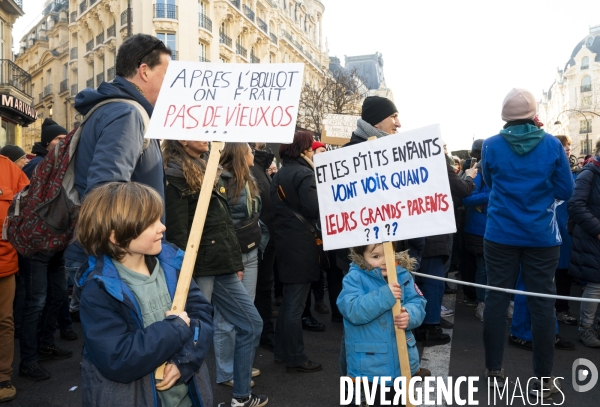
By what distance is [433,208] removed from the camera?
264 centimetres

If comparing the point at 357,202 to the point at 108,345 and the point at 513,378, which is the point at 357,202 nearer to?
the point at 108,345

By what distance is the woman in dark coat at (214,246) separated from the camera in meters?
3.24

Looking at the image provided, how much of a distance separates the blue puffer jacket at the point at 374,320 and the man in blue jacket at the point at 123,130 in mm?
1119

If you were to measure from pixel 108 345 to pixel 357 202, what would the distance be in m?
1.45

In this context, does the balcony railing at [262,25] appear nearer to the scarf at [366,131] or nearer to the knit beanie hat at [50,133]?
the knit beanie hat at [50,133]

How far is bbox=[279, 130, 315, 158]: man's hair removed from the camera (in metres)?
4.30

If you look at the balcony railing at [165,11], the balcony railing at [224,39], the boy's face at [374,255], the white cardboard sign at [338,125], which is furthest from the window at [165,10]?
the boy's face at [374,255]

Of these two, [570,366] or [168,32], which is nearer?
[570,366]

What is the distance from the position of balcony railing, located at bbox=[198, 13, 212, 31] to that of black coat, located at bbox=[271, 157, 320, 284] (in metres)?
30.1

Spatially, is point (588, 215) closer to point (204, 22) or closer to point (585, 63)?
point (204, 22)

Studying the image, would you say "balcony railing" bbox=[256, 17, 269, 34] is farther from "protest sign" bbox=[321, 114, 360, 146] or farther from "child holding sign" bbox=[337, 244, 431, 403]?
"child holding sign" bbox=[337, 244, 431, 403]

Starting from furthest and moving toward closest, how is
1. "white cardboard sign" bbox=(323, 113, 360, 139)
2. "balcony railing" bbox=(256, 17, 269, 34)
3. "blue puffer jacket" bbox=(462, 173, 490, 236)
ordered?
"balcony railing" bbox=(256, 17, 269, 34), "white cardboard sign" bbox=(323, 113, 360, 139), "blue puffer jacket" bbox=(462, 173, 490, 236)

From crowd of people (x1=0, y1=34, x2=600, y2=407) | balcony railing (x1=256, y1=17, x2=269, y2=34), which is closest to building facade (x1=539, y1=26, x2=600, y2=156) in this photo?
balcony railing (x1=256, y1=17, x2=269, y2=34)

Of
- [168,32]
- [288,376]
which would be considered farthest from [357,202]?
[168,32]
